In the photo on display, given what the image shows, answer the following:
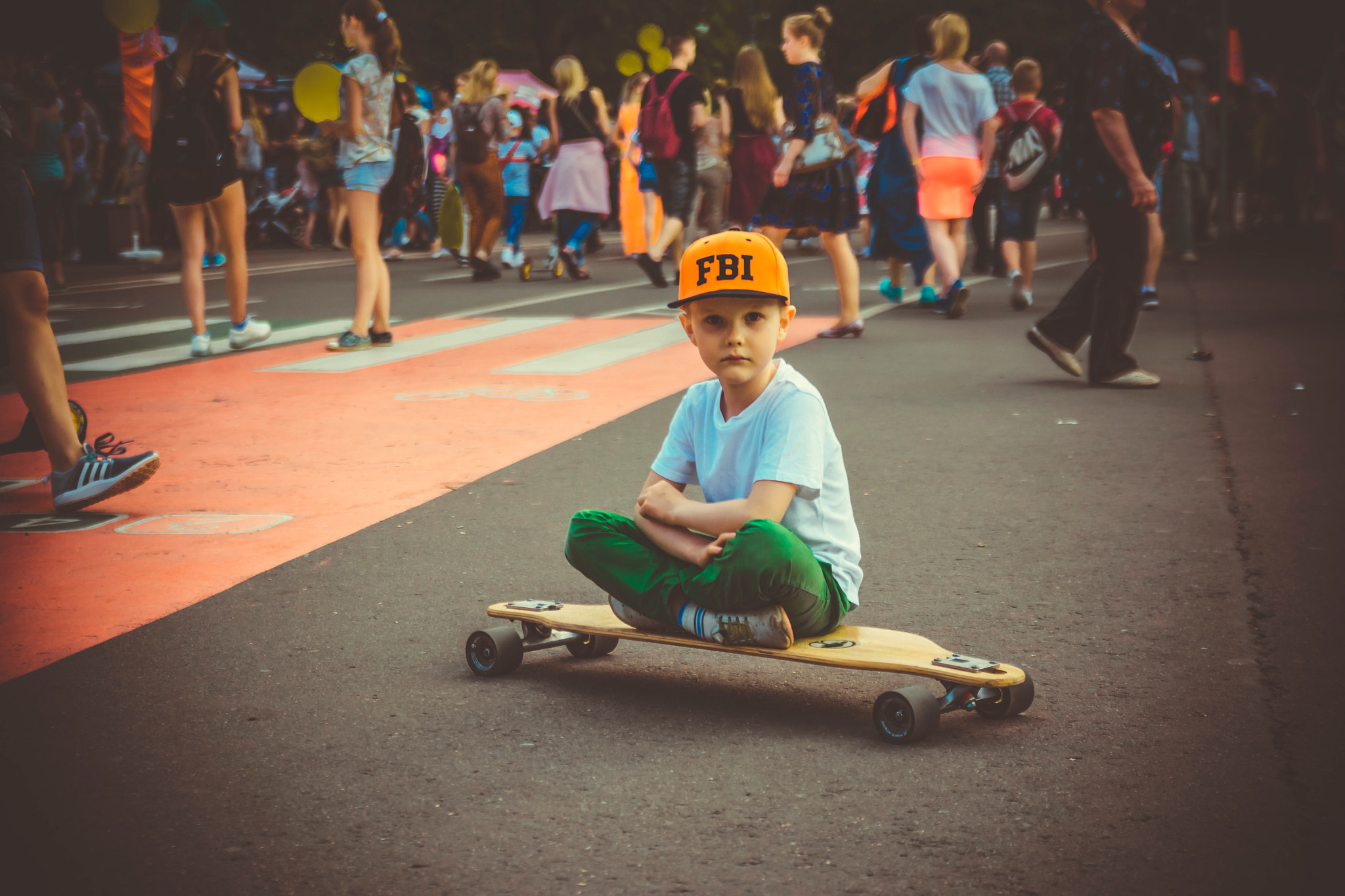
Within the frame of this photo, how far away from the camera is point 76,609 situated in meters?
4.28

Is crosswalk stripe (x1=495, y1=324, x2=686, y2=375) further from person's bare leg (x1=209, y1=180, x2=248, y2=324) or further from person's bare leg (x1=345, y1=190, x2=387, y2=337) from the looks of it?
person's bare leg (x1=209, y1=180, x2=248, y2=324)

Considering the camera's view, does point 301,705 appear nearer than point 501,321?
Yes

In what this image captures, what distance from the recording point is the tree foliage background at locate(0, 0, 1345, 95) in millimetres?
26234

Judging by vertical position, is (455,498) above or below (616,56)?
below

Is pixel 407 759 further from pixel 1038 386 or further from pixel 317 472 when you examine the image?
pixel 1038 386

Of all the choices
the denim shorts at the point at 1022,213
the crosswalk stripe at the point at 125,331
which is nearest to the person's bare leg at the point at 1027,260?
the denim shorts at the point at 1022,213

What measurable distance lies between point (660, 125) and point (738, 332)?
450 inches

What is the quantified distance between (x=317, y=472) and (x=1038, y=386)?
4093mm

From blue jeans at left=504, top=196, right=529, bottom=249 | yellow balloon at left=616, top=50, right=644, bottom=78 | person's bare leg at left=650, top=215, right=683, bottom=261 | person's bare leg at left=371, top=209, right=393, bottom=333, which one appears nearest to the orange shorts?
person's bare leg at left=650, top=215, right=683, bottom=261

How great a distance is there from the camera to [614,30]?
38250mm

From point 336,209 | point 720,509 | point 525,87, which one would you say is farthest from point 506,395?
point 525,87

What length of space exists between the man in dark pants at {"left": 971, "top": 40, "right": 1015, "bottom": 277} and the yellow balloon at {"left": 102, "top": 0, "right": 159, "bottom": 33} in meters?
7.69

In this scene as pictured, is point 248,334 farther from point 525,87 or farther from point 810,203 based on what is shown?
point 525,87

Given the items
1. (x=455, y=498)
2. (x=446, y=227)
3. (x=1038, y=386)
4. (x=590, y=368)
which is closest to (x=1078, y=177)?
(x=1038, y=386)
